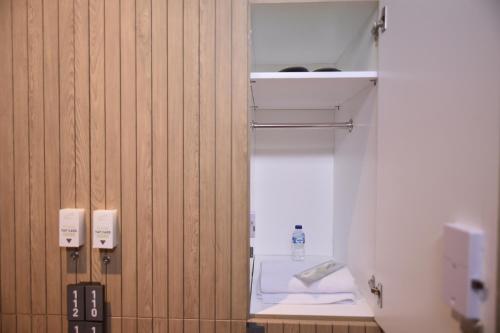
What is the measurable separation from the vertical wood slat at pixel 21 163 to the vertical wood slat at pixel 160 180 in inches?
18.9

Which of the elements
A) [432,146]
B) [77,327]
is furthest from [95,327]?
[432,146]

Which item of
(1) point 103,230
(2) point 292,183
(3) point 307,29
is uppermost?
(3) point 307,29

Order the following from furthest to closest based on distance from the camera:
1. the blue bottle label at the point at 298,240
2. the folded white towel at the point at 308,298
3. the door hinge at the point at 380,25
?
the blue bottle label at the point at 298,240, the folded white towel at the point at 308,298, the door hinge at the point at 380,25

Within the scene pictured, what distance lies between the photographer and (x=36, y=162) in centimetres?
85

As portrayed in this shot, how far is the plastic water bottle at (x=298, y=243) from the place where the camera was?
1351 mm

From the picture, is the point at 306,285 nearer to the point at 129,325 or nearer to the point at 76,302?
the point at 129,325

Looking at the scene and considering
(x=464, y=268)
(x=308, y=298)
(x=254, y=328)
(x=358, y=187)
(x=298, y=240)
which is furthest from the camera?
(x=298, y=240)

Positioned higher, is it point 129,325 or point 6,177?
point 6,177

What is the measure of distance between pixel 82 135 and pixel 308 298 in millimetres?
1069

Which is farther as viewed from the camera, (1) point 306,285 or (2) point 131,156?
(1) point 306,285

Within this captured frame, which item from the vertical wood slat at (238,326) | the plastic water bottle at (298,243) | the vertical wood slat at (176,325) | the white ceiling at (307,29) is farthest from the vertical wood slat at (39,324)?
the white ceiling at (307,29)

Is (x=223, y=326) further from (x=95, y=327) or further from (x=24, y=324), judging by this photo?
(x=24, y=324)

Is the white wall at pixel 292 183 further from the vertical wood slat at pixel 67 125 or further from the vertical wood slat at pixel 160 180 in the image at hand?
the vertical wood slat at pixel 67 125

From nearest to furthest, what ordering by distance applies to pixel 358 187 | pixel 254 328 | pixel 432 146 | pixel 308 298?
1. pixel 432 146
2. pixel 254 328
3. pixel 308 298
4. pixel 358 187
